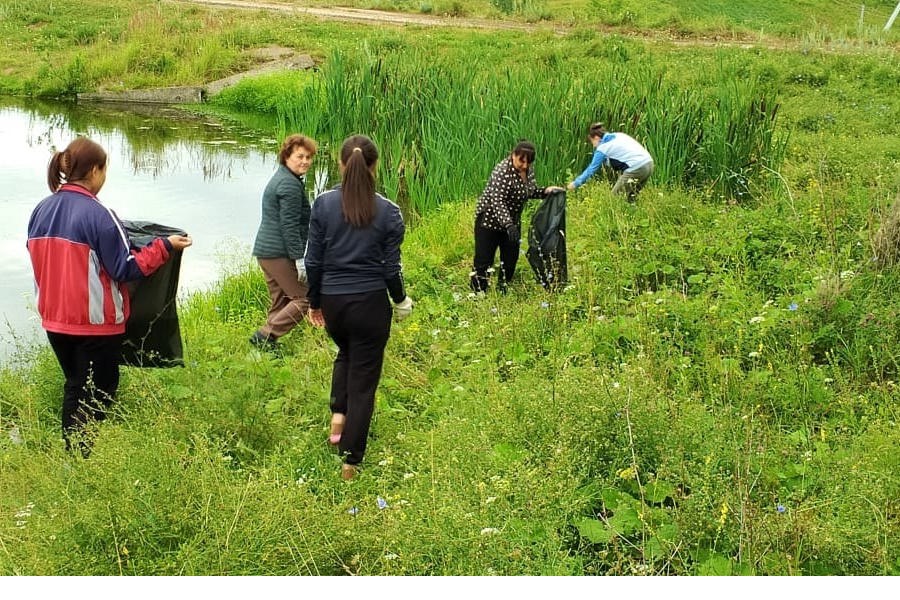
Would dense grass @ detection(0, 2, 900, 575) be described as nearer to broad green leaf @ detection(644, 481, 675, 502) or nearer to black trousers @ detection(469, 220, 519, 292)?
broad green leaf @ detection(644, 481, 675, 502)

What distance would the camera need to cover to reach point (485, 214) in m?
6.97

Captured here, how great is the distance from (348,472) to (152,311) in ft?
4.36

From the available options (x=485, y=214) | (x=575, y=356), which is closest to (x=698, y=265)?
(x=485, y=214)

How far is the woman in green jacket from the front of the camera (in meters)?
5.79

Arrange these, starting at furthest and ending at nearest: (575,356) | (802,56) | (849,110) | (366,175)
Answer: (802,56) → (849,110) → (575,356) → (366,175)

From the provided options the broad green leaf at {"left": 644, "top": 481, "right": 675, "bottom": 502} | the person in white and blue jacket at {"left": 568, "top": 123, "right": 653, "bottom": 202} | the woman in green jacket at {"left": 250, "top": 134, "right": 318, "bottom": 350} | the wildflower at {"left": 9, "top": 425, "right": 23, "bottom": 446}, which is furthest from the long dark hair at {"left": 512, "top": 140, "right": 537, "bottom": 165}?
the wildflower at {"left": 9, "top": 425, "right": 23, "bottom": 446}

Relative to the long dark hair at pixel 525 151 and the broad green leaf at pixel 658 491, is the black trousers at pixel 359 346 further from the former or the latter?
the long dark hair at pixel 525 151

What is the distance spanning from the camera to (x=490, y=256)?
7.14 meters

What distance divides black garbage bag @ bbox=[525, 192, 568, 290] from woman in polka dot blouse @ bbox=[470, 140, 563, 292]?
109 millimetres

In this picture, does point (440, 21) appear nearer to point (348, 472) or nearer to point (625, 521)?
point (348, 472)

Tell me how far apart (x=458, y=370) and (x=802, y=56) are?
17804mm

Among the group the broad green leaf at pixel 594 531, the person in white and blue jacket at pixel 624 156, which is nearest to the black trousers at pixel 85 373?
the broad green leaf at pixel 594 531

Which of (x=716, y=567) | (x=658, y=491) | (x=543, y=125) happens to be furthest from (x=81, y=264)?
(x=543, y=125)

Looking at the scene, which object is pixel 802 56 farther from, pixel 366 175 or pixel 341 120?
pixel 366 175
